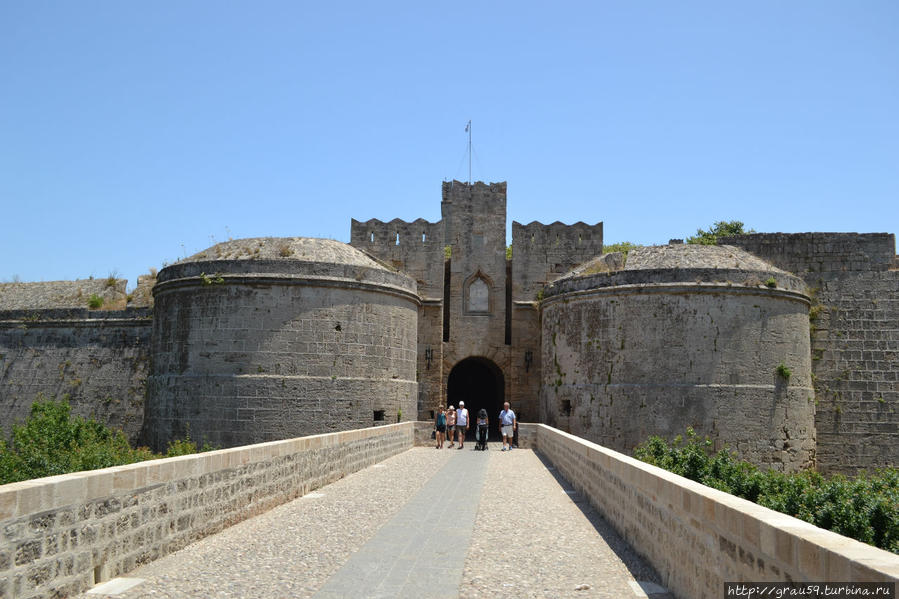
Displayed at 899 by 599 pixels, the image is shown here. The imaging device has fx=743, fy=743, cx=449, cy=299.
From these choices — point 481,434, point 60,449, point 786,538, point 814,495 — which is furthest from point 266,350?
point 786,538

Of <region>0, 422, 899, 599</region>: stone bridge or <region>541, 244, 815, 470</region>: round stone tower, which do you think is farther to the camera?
<region>541, 244, 815, 470</region>: round stone tower

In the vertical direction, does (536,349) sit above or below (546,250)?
below

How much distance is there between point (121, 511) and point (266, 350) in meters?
14.0

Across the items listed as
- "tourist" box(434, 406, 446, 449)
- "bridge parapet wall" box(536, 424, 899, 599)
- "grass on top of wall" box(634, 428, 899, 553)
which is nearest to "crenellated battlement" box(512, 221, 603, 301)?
"tourist" box(434, 406, 446, 449)

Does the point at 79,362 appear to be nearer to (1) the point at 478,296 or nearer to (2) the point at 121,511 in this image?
(1) the point at 478,296

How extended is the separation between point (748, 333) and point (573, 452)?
9452 millimetres

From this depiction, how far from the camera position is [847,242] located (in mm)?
23672

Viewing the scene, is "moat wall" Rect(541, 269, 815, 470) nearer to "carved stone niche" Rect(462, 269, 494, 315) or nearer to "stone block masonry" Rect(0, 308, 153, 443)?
"carved stone niche" Rect(462, 269, 494, 315)

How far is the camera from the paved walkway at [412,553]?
19.9 ft

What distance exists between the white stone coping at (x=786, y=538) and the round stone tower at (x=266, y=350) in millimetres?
14777

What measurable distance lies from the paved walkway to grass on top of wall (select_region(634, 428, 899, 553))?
3164 millimetres

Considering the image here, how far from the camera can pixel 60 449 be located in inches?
685

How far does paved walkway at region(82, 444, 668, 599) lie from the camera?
608 centimetres

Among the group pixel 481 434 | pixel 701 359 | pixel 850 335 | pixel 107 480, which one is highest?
pixel 850 335
